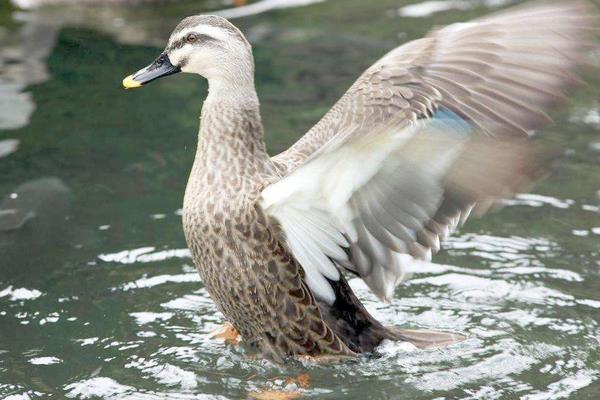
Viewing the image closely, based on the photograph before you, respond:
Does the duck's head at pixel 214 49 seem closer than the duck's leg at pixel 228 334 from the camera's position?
Yes

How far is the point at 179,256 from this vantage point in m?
6.81

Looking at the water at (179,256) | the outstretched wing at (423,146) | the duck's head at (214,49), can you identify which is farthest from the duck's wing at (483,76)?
the water at (179,256)

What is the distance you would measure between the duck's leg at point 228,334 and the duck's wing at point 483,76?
2.97ft

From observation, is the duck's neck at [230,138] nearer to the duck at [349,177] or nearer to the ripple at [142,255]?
the duck at [349,177]

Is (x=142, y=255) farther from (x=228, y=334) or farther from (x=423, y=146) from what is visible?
(x=423, y=146)

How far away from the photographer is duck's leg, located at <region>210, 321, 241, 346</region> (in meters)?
5.90

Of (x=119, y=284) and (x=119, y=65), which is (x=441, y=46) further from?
(x=119, y=65)

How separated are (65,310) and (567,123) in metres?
4.06

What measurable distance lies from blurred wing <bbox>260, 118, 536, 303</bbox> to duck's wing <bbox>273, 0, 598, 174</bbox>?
0.16 m

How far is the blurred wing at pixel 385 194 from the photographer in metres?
4.55

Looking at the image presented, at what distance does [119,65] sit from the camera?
976cm

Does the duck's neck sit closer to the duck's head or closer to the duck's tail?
the duck's head

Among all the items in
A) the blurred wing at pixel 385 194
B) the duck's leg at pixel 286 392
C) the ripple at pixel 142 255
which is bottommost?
the duck's leg at pixel 286 392

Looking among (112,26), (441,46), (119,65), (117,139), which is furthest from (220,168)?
(112,26)
